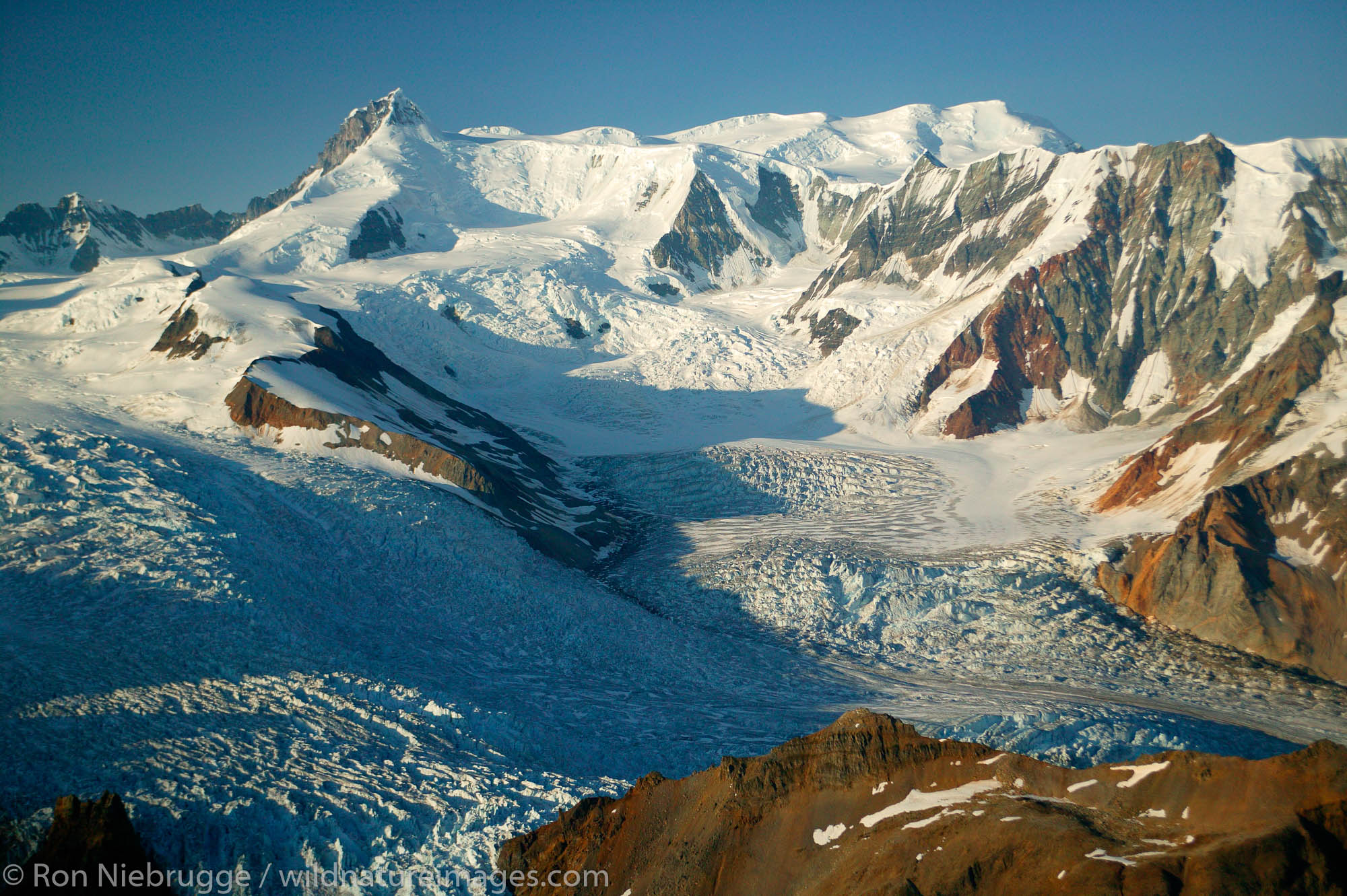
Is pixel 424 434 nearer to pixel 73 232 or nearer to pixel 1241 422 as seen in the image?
pixel 1241 422

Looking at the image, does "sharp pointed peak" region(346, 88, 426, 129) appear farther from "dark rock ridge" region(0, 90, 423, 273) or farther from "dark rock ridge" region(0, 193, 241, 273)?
"dark rock ridge" region(0, 193, 241, 273)

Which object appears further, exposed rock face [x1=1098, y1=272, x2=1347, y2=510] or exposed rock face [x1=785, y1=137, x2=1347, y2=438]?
exposed rock face [x1=785, y1=137, x2=1347, y2=438]

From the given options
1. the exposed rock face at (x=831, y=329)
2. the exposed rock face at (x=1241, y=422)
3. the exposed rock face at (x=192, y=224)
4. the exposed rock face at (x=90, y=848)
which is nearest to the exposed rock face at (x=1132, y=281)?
the exposed rock face at (x=831, y=329)

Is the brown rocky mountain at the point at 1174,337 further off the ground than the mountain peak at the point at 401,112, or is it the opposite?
the mountain peak at the point at 401,112

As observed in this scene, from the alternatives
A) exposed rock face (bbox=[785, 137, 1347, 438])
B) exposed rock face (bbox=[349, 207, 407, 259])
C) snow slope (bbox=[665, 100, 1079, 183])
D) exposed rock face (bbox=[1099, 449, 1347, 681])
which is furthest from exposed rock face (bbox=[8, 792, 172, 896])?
snow slope (bbox=[665, 100, 1079, 183])

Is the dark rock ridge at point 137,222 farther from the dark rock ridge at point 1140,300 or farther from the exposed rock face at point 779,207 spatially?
the dark rock ridge at point 1140,300

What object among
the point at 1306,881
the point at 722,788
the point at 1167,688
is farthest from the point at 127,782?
the point at 1167,688

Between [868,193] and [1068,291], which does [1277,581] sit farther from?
[868,193]
